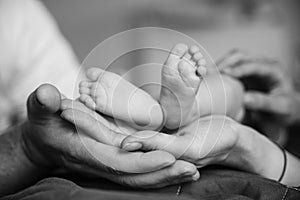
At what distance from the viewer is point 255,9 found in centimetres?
320

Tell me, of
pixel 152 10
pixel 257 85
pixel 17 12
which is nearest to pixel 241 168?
pixel 257 85

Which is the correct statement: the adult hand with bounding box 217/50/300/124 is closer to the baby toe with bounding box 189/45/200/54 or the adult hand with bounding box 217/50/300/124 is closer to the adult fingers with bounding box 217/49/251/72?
the adult fingers with bounding box 217/49/251/72

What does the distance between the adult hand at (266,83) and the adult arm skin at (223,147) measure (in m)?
0.32

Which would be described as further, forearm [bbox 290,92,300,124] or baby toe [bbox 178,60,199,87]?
forearm [bbox 290,92,300,124]

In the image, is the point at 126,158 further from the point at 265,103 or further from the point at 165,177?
the point at 265,103

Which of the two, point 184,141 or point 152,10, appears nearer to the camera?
point 184,141

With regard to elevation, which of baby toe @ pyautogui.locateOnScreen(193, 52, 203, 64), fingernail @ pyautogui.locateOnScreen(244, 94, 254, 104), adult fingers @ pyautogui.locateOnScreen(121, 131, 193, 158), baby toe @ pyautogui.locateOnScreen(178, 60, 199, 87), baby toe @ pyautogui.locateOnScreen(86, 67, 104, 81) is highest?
baby toe @ pyautogui.locateOnScreen(193, 52, 203, 64)

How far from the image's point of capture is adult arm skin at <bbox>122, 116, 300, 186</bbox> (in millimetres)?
564

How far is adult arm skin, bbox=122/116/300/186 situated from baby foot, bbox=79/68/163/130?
0.15 feet

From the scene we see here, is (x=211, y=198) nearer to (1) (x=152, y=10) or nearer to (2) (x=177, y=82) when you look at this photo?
Answer: (2) (x=177, y=82)

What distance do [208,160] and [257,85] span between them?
62 centimetres

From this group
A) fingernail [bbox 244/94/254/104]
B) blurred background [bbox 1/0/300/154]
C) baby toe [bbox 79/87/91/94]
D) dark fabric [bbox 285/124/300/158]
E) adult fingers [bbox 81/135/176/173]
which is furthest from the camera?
blurred background [bbox 1/0/300/154]

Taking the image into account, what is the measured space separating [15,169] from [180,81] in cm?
25

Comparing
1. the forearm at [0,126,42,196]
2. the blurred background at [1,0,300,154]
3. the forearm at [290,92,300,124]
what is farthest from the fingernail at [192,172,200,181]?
the blurred background at [1,0,300,154]
